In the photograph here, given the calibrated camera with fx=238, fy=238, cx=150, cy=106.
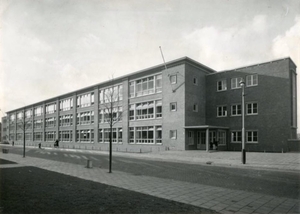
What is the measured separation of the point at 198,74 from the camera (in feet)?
105

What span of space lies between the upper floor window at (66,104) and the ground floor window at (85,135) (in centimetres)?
710

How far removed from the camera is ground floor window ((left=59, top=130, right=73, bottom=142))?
4967 centimetres

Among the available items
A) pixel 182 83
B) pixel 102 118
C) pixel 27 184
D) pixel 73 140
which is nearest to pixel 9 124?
pixel 73 140

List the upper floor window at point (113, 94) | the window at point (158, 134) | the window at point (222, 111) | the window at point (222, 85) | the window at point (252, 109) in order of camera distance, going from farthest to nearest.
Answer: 1. the upper floor window at point (113, 94)
2. the window at point (222, 85)
3. the window at point (222, 111)
4. the window at point (158, 134)
5. the window at point (252, 109)

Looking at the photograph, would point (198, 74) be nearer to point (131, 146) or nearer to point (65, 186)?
point (131, 146)

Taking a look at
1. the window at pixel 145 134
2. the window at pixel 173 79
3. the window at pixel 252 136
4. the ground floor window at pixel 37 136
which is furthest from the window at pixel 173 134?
the ground floor window at pixel 37 136

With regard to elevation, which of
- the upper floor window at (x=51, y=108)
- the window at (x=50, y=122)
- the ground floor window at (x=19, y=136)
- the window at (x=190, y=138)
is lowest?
the ground floor window at (x=19, y=136)

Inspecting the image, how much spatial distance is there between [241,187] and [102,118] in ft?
A: 114

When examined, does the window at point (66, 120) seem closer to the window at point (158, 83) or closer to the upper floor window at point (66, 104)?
the upper floor window at point (66, 104)

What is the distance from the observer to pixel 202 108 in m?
32.8

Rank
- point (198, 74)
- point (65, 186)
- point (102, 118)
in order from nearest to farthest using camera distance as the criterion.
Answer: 1. point (65, 186)
2. point (198, 74)
3. point (102, 118)

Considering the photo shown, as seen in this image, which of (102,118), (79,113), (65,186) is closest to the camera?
(65,186)

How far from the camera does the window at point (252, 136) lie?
28422 mm

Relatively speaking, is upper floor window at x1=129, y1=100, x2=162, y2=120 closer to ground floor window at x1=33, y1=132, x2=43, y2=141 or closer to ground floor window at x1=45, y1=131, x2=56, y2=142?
ground floor window at x1=45, y1=131, x2=56, y2=142
